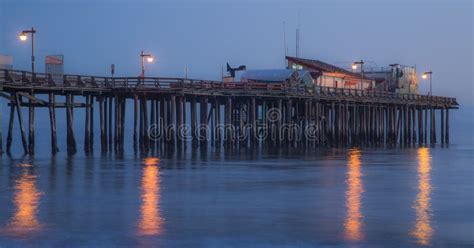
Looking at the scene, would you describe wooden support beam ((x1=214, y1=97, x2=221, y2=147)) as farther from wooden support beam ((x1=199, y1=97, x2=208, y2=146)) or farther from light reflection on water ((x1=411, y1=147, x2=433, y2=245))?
light reflection on water ((x1=411, y1=147, x2=433, y2=245))

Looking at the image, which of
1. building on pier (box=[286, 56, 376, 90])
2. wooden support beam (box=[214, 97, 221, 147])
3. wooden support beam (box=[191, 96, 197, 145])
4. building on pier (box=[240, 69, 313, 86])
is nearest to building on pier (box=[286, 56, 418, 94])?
building on pier (box=[286, 56, 376, 90])

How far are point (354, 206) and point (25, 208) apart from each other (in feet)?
24.5

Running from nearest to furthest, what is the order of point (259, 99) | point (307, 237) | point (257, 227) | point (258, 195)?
point (307, 237) → point (257, 227) → point (258, 195) → point (259, 99)

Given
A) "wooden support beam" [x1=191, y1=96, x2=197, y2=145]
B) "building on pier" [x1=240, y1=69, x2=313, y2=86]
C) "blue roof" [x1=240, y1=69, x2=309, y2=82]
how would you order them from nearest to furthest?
"wooden support beam" [x1=191, y1=96, x2=197, y2=145]
"building on pier" [x1=240, y1=69, x2=313, y2=86]
"blue roof" [x1=240, y1=69, x2=309, y2=82]

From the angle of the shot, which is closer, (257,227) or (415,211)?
(257,227)

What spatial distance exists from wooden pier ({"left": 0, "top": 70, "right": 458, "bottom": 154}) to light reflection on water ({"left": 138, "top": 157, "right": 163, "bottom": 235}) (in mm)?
12373

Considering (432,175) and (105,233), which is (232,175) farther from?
(105,233)

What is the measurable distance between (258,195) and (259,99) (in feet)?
120

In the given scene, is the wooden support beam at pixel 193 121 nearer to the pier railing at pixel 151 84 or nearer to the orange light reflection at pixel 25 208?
the pier railing at pixel 151 84

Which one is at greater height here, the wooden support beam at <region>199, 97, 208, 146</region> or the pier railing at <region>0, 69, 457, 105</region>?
the pier railing at <region>0, 69, 457, 105</region>

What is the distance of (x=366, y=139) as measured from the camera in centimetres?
6975

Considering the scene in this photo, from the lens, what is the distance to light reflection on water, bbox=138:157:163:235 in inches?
670

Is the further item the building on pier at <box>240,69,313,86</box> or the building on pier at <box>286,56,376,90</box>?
the building on pier at <box>286,56,376,90</box>

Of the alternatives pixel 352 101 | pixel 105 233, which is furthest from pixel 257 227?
pixel 352 101
